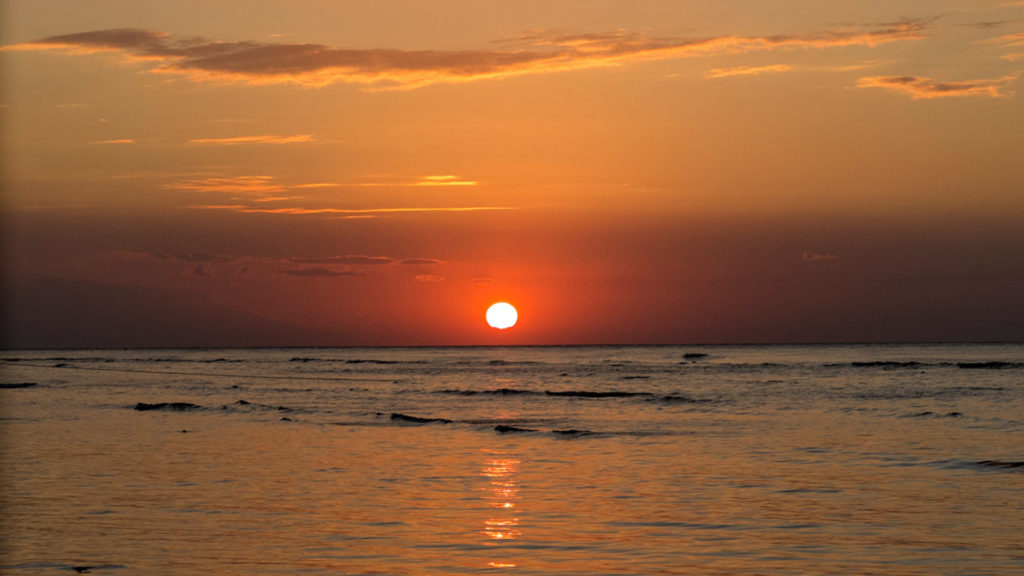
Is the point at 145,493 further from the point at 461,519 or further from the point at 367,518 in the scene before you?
the point at 461,519

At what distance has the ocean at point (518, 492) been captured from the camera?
14.0 meters

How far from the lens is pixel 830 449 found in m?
26.1

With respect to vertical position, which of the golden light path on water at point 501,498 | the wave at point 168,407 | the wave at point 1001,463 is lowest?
the golden light path on water at point 501,498

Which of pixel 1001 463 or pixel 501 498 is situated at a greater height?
pixel 1001 463

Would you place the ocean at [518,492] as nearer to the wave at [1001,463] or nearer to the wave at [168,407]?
the wave at [1001,463]

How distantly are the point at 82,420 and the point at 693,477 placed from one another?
23446 millimetres

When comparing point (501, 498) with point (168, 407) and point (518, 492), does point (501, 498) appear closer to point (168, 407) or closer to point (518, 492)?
point (518, 492)

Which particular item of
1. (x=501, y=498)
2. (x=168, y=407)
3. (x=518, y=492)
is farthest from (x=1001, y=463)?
(x=168, y=407)

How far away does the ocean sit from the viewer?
14.0 metres

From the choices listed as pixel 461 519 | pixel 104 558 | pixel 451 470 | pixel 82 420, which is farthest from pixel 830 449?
pixel 82 420

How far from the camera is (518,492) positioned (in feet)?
64.1

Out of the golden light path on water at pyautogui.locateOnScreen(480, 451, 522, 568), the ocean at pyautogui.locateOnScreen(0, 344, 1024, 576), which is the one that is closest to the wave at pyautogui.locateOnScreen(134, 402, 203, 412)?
the ocean at pyautogui.locateOnScreen(0, 344, 1024, 576)

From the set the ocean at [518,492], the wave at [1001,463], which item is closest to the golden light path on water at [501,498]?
the ocean at [518,492]

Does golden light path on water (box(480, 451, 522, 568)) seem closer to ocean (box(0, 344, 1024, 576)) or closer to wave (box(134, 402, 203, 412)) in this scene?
ocean (box(0, 344, 1024, 576))
